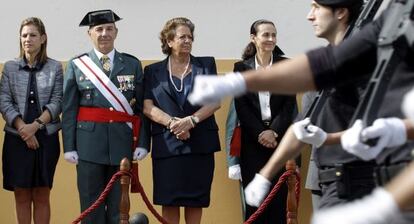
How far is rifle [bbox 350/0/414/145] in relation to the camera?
10.6ft

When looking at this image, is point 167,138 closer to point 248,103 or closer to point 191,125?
point 191,125

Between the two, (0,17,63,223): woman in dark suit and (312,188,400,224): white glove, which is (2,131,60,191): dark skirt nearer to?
(0,17,63,223): woman in dark suit

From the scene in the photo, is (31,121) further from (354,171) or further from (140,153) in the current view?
(354,171)

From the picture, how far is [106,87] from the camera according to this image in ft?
22.6

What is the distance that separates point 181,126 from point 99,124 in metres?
0.65

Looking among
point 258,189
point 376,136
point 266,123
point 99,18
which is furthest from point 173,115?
point 376,136

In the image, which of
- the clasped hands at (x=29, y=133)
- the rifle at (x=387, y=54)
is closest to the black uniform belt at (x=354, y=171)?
the rifle at (x=387, y=54)

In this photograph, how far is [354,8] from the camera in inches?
167

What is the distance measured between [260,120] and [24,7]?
91.1 inches

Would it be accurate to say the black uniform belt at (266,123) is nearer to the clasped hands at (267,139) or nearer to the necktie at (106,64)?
the clasped hands at (267,139)

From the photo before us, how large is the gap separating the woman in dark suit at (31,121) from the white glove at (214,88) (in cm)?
399

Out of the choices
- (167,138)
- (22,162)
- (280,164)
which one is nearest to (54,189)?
(22,162)

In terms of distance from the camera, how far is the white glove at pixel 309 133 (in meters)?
3.69

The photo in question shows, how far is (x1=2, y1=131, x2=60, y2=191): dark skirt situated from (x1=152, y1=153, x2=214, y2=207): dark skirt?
87 centimetres
